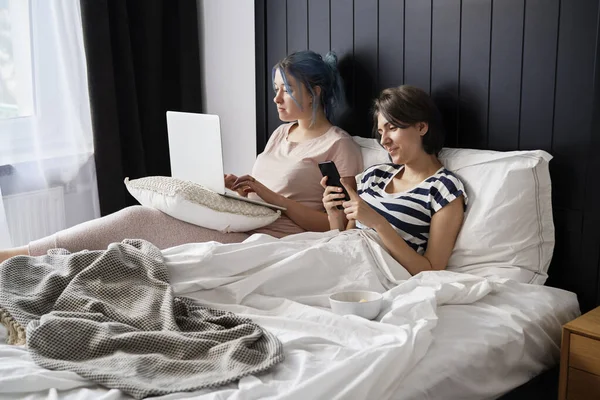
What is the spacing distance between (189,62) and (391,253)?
1.68 m

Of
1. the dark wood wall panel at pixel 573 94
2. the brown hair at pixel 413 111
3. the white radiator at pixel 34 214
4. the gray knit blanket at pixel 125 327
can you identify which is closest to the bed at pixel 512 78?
the dark wood wall panel at pixel 573 94

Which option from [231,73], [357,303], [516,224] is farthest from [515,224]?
[231,73]

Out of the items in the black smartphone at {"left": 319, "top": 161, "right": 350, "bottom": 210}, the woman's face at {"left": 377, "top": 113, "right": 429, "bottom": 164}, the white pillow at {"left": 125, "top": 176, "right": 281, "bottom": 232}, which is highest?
the woman's face at {"left": 377, "top": 113, "right": 429, "bottom": 164}

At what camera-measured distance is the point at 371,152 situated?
2.54 metres

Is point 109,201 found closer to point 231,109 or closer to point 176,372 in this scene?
point 231,109

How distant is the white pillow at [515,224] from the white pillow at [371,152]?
0.45 metres

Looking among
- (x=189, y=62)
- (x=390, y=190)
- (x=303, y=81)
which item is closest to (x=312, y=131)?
(x=303, y=81)

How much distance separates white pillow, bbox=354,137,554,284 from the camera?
6.79ft

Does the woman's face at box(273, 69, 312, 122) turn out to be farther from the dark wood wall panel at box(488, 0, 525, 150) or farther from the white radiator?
the white radiator

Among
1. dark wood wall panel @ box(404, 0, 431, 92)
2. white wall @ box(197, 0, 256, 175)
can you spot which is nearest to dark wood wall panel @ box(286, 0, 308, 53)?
white wall @ box(197, 0, 256, 175)

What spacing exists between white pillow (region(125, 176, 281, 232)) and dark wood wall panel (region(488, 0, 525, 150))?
746 mm

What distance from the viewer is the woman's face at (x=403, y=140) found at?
221 centimetres

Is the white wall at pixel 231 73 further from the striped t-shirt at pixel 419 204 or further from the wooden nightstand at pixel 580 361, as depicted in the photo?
the wooden nightstand at pixel 580 361

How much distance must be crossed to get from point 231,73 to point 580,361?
80.5 inches
